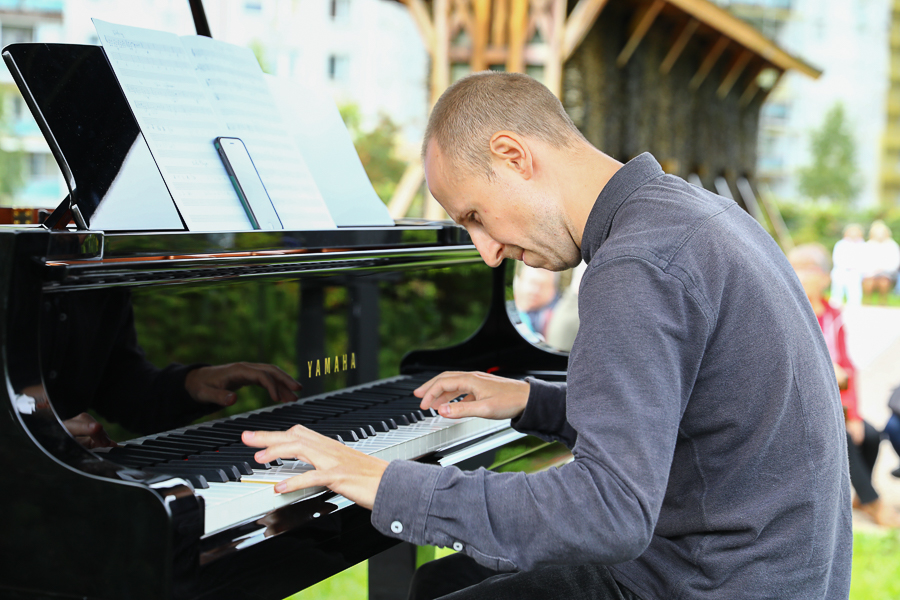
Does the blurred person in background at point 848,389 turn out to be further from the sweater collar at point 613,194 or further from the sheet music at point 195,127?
the sweater collar at point 613,194

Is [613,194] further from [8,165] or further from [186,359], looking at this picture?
[8,165]

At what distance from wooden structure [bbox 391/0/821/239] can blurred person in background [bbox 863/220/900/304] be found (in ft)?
7.83

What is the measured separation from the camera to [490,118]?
1233 mm

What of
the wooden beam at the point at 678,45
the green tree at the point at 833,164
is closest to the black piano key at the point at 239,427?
the wooden beam at the point at 678,45

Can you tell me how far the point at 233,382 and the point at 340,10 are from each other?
1802 centimetres

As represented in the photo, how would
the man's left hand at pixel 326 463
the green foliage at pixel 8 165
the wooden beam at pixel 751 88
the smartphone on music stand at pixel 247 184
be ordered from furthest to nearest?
the wooden beam at pixel 751 88
the green foliage at pixel 8 165
the smartphone on music stand at pixel 247 184
the man's left hand at pixel 326 463

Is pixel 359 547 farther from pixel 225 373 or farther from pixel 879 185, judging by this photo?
pixel 879 185

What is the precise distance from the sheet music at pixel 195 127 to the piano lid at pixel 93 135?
0.28ft

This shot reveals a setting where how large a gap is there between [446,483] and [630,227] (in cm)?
44

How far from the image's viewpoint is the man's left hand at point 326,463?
116 centimetres

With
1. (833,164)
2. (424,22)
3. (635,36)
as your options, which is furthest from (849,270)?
(833,164)

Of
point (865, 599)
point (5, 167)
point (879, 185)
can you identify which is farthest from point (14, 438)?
point (879, 185)

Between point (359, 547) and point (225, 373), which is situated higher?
point (225, 373)

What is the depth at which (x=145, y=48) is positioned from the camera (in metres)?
1.68
